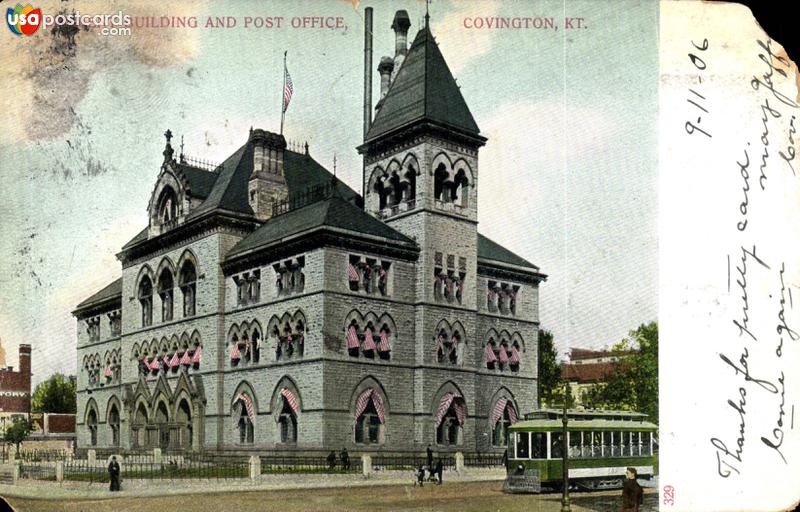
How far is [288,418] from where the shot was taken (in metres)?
31.1

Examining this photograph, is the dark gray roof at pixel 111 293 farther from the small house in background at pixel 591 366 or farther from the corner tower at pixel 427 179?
the small house in background at pixel 591 366

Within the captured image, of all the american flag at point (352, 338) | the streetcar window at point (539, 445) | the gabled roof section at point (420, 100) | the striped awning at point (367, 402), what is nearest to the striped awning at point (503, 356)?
the striped awning at point (367, 402)

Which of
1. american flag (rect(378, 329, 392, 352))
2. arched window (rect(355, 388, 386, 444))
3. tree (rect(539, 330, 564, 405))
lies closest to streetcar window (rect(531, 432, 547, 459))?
tree (rect(539, 330, 564, 405))

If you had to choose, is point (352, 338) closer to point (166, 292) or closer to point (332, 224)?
point (332, 224)

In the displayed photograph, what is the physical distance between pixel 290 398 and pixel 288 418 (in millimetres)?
677

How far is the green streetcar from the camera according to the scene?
23484mm

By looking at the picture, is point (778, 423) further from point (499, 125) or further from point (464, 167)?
point (464, 167)

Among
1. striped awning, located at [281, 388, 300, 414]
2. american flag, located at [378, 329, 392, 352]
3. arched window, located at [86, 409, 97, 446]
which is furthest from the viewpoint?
arched window, located at [86, 409, 97, 446]

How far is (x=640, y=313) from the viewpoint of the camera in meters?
20.9

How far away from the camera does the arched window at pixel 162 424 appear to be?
35.3 meters

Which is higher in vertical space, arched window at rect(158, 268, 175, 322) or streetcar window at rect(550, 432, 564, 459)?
arched window at rect(158, 268, 175, 322)

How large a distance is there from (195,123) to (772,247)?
12687 mm

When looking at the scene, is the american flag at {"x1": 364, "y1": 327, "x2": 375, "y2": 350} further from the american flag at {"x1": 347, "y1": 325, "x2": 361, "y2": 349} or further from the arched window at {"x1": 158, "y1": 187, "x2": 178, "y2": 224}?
the arched window at {"x1": 158, "y1": 187, "x2": 178, "y2": 224}

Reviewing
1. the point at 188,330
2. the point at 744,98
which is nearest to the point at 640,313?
the point at 744,98
